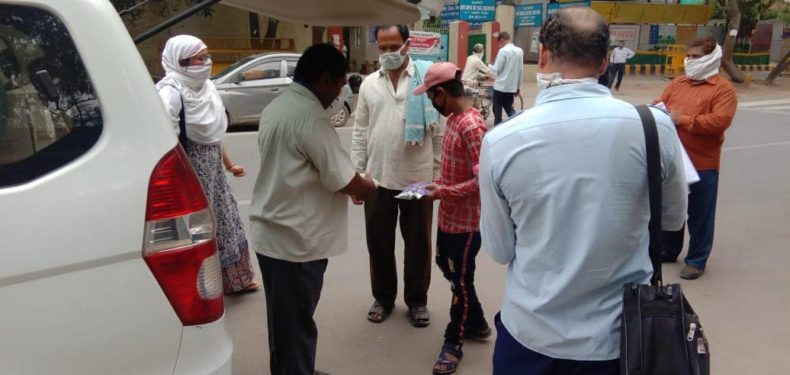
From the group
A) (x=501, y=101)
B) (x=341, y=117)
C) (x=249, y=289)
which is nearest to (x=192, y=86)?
(x=249, y=289)

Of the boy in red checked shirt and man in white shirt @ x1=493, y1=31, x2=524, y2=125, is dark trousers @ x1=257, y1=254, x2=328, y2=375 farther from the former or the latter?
man in white shirt @ x1=493, y1=31, x2=524, y2=125

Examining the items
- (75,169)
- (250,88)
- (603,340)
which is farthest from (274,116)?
(250,88)

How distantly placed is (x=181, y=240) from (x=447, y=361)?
1.89m

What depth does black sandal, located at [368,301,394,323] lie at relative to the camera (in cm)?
380

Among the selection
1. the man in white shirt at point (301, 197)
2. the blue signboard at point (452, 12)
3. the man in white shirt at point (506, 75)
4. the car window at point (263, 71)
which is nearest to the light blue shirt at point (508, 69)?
the man in white shirt at point (506, 75)

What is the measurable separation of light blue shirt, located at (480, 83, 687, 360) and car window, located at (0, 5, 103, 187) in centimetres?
107

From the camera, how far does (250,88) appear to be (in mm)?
11453

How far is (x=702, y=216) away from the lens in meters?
4.48

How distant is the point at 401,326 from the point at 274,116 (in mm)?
1732

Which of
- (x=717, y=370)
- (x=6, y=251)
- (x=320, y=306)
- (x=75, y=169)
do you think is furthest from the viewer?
(x=320, y=306)

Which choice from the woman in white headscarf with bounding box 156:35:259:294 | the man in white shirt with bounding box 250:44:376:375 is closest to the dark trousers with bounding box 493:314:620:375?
the man in white shirt with bounding box 250:44:376:375

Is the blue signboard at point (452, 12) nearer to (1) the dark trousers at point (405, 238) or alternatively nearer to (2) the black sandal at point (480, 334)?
(1) the dark trousers at point (405, 238)

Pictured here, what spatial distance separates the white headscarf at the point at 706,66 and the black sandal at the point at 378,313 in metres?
2.55

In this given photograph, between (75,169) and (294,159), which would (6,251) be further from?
(294,159)
